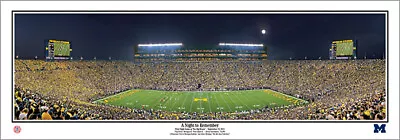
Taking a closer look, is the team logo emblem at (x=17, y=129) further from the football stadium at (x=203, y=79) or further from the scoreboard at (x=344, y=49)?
the scoreboard at (x=344, y=49)

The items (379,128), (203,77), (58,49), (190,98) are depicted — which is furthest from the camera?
(203,77)

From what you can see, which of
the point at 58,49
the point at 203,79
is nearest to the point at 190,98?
the point at 203,79

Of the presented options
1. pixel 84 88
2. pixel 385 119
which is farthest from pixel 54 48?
pixel 385 119

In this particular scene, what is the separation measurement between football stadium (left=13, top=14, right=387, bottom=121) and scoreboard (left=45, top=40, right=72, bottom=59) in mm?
38

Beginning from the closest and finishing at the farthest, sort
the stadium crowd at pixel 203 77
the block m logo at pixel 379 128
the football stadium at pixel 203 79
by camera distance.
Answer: the block m logo at pixel 379 128 → the football stadium at pixel 203 79 → the stadium crowd at pixel 203 77

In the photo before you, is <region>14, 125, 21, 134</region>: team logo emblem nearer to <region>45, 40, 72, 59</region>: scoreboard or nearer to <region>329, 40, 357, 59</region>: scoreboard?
<region>45, 40, 72, 59</region>: scoreboard

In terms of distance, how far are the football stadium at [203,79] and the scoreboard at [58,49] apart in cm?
4

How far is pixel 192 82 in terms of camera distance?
29531 millimetres

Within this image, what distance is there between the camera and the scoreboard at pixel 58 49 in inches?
939

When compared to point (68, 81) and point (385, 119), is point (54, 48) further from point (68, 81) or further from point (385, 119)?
point (385, 119)

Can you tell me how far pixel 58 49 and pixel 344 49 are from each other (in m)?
25.2
